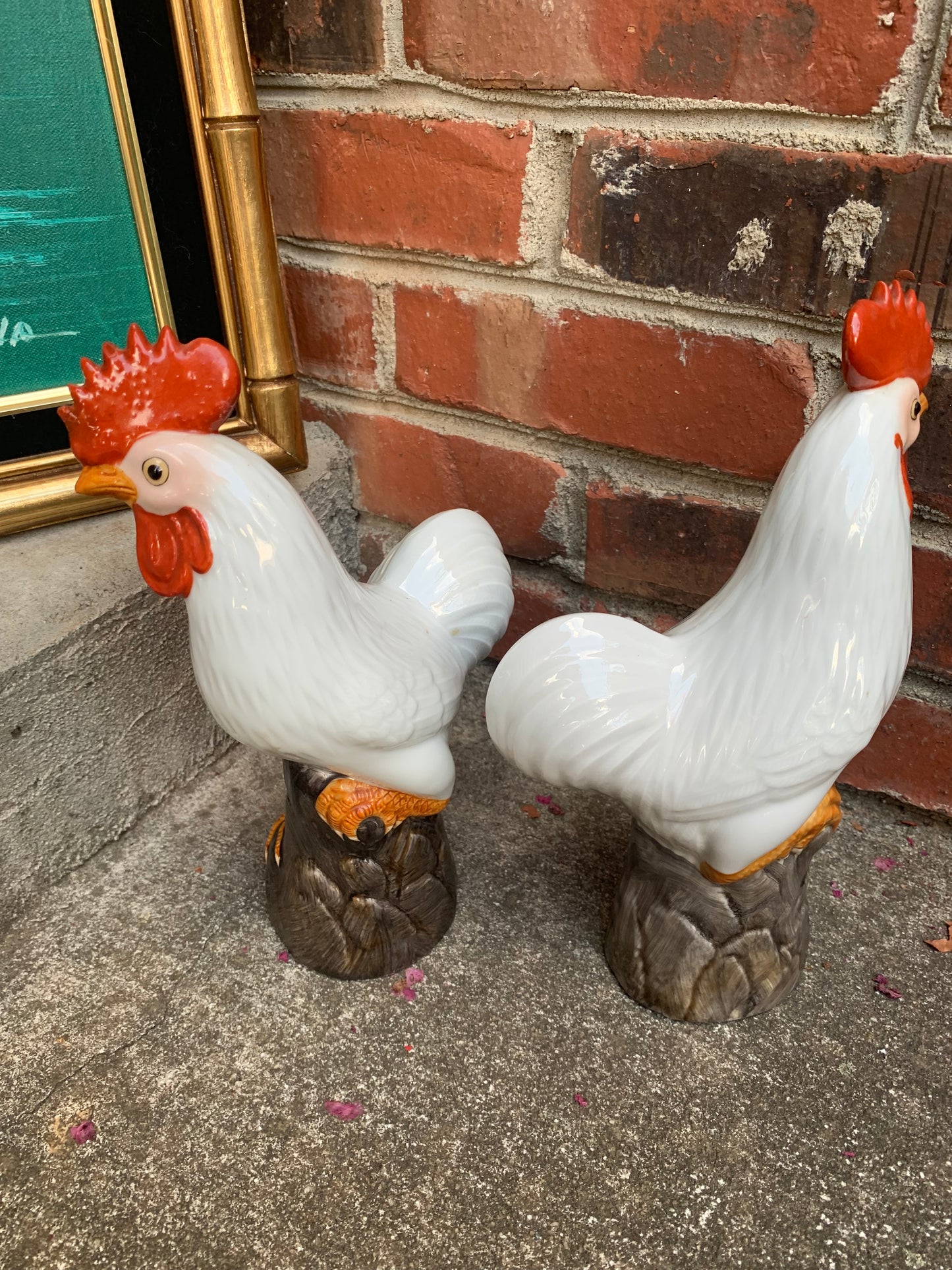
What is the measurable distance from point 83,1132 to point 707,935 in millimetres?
509

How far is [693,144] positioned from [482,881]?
69 cm

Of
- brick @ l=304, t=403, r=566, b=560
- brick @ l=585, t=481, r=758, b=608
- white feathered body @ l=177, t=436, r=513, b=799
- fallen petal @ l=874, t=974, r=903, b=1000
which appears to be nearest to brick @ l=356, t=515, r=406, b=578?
brick @ l=304, t=403, r=566, b=560

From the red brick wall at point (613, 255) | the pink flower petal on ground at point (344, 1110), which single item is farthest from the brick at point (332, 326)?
the pink flower petal on ground at point (344, 1110)

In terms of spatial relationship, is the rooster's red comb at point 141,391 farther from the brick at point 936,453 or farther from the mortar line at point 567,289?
the brick at point 936,453

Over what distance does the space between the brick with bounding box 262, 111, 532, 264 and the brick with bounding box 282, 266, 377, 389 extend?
1.9 inches

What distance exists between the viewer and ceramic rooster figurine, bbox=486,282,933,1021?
0.59 meters

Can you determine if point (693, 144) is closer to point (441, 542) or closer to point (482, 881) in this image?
point (441, 542)

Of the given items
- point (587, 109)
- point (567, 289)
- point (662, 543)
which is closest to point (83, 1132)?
point (662, 543)

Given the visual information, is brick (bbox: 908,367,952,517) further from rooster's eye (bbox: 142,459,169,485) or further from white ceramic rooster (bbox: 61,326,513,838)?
rooster's eye (bbox: 142,459,169,485)

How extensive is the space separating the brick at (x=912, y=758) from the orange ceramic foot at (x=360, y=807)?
50 centimetres

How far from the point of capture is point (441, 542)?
83 cm

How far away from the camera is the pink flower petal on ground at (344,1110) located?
712mm

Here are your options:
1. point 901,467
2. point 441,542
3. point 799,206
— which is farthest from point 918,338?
point 441,542

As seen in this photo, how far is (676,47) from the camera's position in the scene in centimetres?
74
